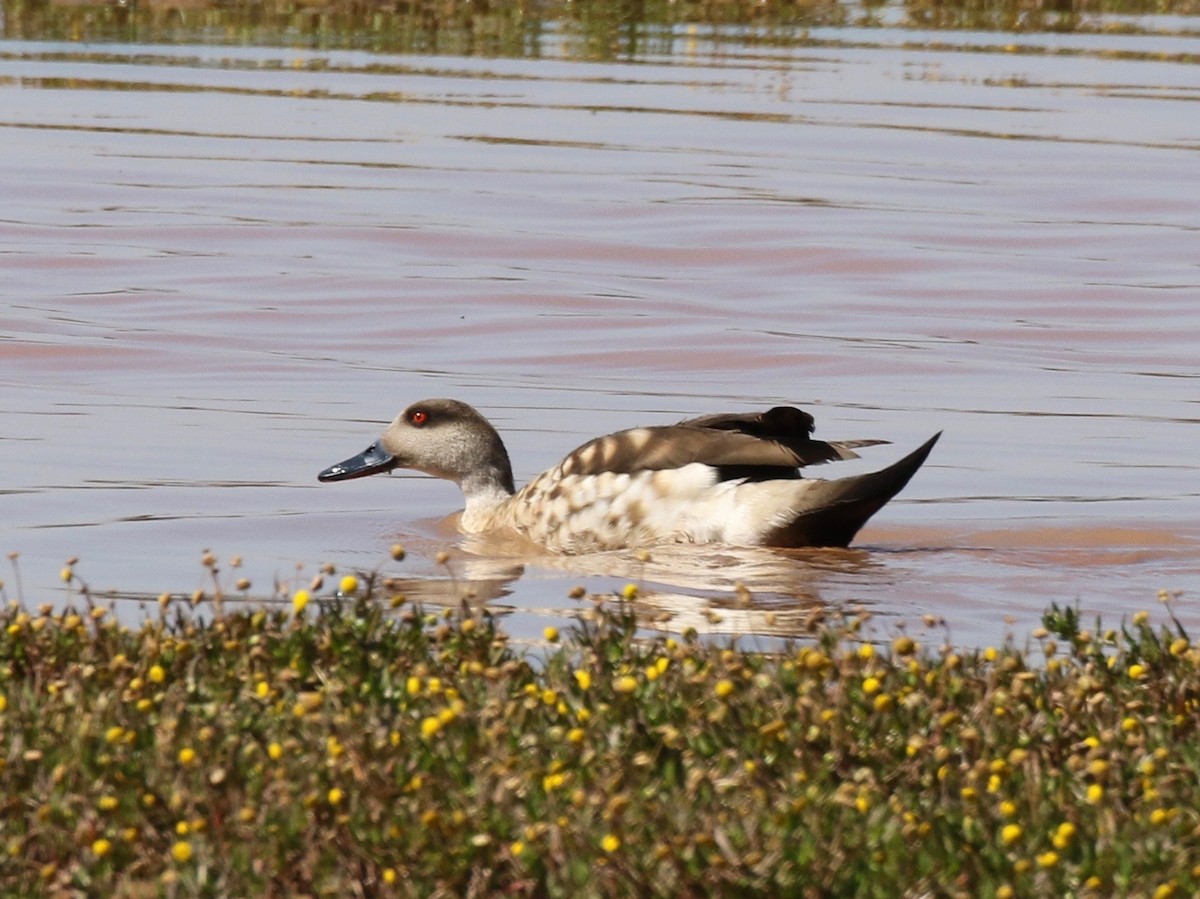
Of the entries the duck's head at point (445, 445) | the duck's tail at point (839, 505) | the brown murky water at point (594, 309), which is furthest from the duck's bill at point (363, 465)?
the duck's tail at point (839, 505)

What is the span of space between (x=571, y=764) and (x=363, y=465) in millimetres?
5852

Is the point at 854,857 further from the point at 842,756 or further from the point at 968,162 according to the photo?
the point at 968,162

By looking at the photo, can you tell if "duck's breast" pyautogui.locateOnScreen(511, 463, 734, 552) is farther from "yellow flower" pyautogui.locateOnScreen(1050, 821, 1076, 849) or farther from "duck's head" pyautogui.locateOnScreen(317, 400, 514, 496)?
"yellow flower" pyautogui.locateOnScreen(1050, 821, 1076, 849)

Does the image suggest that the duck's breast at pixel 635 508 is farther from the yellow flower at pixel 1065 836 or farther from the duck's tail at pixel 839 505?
the yellow flower at pixel 1065 836

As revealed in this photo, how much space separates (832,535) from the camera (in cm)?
1017

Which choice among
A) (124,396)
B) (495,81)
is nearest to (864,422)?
(124,396)

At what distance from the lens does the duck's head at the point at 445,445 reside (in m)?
11.3

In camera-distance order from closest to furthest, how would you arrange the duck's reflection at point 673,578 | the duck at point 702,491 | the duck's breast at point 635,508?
the duck's reflection at point 673,578, the duck at point 702,491, the duck's breast at point 635,508

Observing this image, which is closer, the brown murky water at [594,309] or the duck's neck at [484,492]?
the brown murky water at [594,309]

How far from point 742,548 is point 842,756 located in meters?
4.67

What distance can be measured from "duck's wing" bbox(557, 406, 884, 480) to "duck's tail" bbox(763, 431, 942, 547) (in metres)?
0.14

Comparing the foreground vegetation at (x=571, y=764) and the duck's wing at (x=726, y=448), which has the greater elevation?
the foreground vegetation at (x=571, y=764)

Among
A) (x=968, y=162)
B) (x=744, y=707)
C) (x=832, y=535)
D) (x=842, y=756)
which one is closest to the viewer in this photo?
(x=842, y=756)

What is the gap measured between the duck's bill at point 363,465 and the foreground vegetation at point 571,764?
13.8 feet
